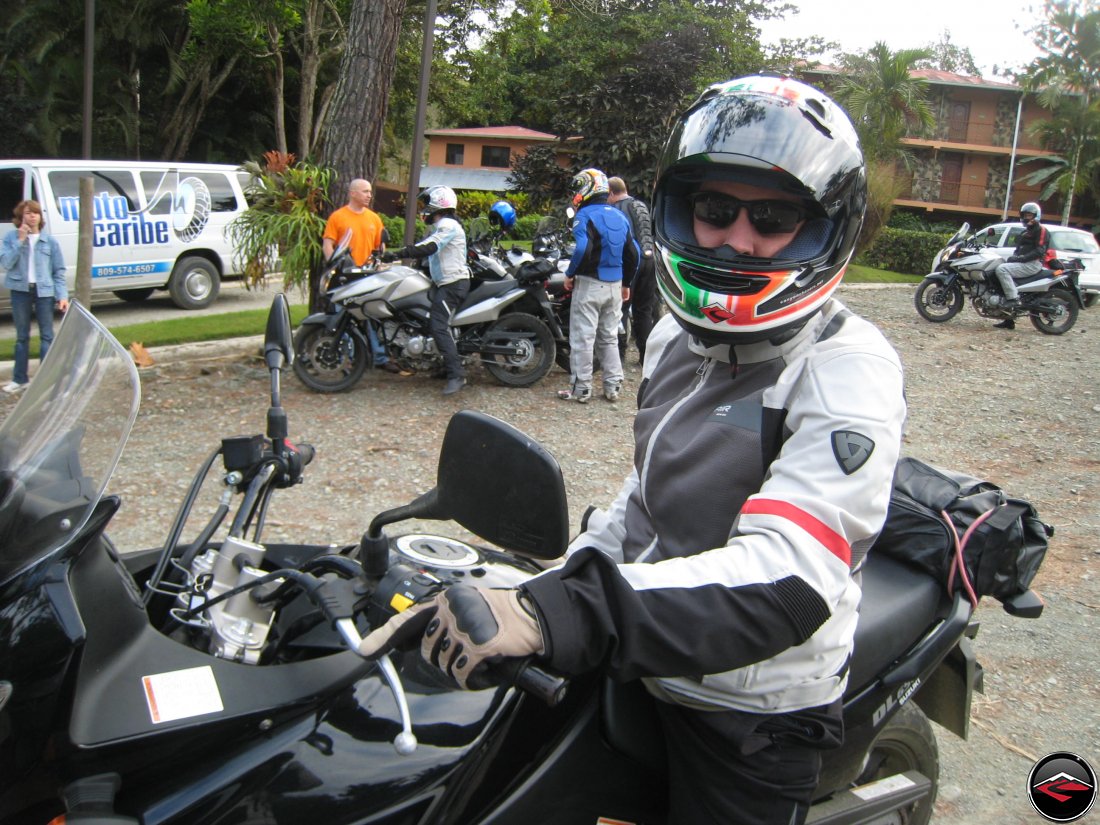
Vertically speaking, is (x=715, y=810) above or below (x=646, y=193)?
below

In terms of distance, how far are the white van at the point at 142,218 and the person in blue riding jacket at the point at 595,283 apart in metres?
5.64

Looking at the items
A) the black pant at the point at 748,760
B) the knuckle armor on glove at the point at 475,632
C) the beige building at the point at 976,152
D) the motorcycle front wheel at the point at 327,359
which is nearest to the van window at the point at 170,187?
the motorcycle front wheel at the point at 327,359

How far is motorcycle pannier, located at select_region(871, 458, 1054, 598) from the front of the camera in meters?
2.13

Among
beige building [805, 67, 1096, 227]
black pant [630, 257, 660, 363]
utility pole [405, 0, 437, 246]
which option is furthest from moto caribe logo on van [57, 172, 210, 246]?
beige building [805, 67, 1096, 227]

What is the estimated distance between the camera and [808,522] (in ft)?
4.92

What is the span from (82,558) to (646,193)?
20.4m

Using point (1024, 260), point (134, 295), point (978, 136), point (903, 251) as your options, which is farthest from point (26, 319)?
point (978, 136)

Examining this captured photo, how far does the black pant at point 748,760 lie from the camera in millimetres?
1708

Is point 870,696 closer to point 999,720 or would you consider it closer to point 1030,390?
point 999,720

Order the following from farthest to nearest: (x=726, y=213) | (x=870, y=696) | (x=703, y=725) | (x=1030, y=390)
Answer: (x=1030, y=390), (x=870, y=696), (x=726, y=213), (x=703, y=725)

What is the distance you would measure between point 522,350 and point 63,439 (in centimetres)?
682

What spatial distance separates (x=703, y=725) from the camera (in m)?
1.75

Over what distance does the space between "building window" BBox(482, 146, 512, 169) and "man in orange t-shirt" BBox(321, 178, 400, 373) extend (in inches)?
1318

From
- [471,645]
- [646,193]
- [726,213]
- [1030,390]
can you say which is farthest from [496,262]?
[646,193]
